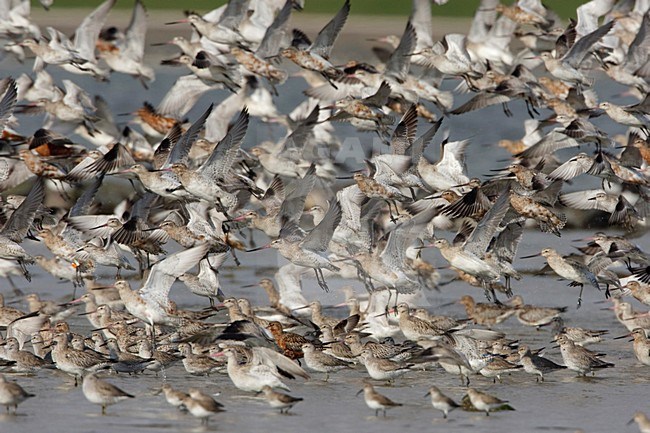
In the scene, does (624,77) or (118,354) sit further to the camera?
(624,77)

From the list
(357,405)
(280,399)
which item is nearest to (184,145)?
(357,405)

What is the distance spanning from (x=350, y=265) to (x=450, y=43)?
4.82 metres

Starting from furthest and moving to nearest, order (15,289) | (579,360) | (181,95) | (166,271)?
(181,95)
(15,289)
(166,271)
(579,360)

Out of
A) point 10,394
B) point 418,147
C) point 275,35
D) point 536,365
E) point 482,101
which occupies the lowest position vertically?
point 482,101

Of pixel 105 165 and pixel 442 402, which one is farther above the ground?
pixel 442 402

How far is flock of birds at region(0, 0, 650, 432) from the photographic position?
12008 millimetres

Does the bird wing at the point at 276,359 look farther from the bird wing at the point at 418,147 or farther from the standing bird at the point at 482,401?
the bird wing at the point at 418,147

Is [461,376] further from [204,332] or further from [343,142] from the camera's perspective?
[343,142]

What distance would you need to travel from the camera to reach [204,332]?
12258 mm

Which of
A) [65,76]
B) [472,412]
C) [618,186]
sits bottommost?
[65,76]

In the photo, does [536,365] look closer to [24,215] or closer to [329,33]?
[24,215]

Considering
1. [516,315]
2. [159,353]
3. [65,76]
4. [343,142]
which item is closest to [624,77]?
[343,142]

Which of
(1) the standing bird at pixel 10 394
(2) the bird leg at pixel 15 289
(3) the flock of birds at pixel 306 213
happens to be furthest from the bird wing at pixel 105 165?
(1) the standing bird at pixel 10 394

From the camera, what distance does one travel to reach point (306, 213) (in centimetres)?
1628
